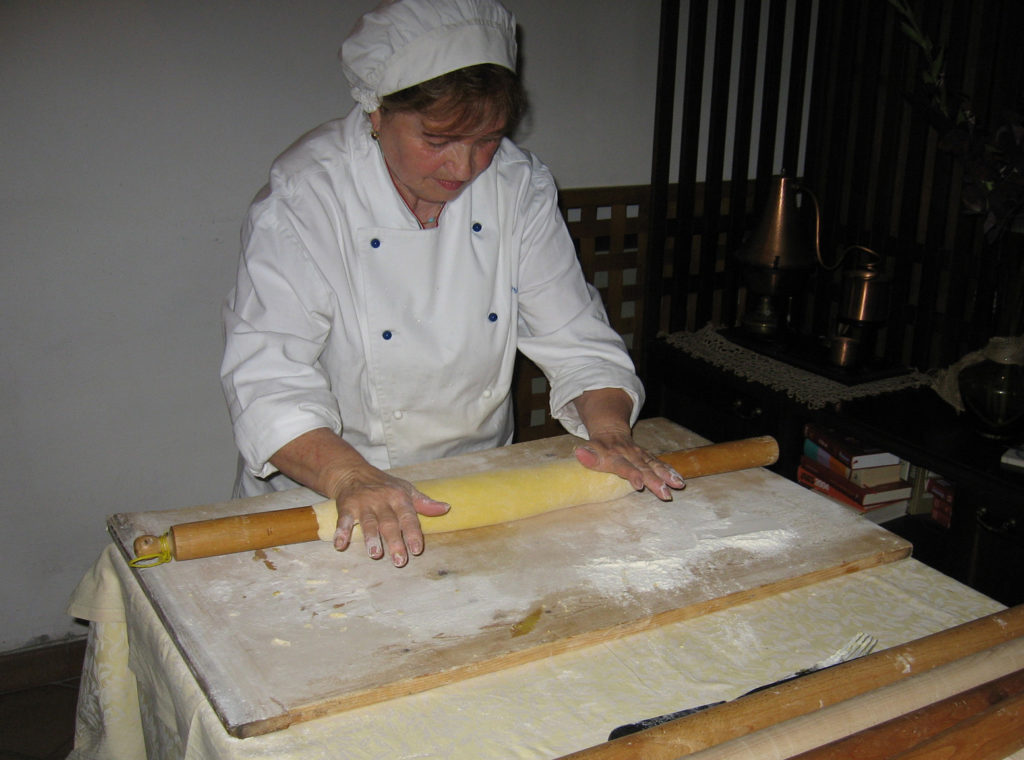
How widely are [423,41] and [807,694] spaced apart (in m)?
1.02

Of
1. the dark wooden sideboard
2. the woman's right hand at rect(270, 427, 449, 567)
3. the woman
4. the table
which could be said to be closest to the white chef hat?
the woman

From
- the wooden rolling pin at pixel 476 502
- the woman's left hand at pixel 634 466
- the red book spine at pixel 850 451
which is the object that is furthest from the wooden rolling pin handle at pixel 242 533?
the red book spine at pixel 850 451

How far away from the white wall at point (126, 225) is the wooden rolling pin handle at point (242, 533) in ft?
4.22

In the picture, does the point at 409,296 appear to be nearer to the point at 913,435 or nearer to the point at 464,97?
the point at 464,97

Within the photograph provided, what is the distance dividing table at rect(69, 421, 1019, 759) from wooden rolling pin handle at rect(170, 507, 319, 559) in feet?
0.35

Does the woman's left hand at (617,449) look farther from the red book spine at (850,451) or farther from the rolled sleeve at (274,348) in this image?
the red book spine at (850,451)

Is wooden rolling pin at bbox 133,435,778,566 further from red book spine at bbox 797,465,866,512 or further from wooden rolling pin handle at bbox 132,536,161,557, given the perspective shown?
red book spine at bbox 797,465,866,512

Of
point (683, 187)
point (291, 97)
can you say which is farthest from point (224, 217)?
point (683, 187)

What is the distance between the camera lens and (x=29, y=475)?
7.76 ft

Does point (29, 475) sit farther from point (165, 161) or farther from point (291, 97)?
point (291, 97)

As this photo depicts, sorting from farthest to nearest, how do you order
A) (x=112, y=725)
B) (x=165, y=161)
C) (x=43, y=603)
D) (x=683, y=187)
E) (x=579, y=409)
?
(x=683, y=187) → (x=43, y=603) → (x=165, y=161) → (x=579, y=409) → (x=112, y=725)

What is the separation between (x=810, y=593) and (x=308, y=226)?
969mm

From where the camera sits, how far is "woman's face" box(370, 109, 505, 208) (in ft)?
4.72

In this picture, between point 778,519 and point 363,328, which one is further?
point 363,328
